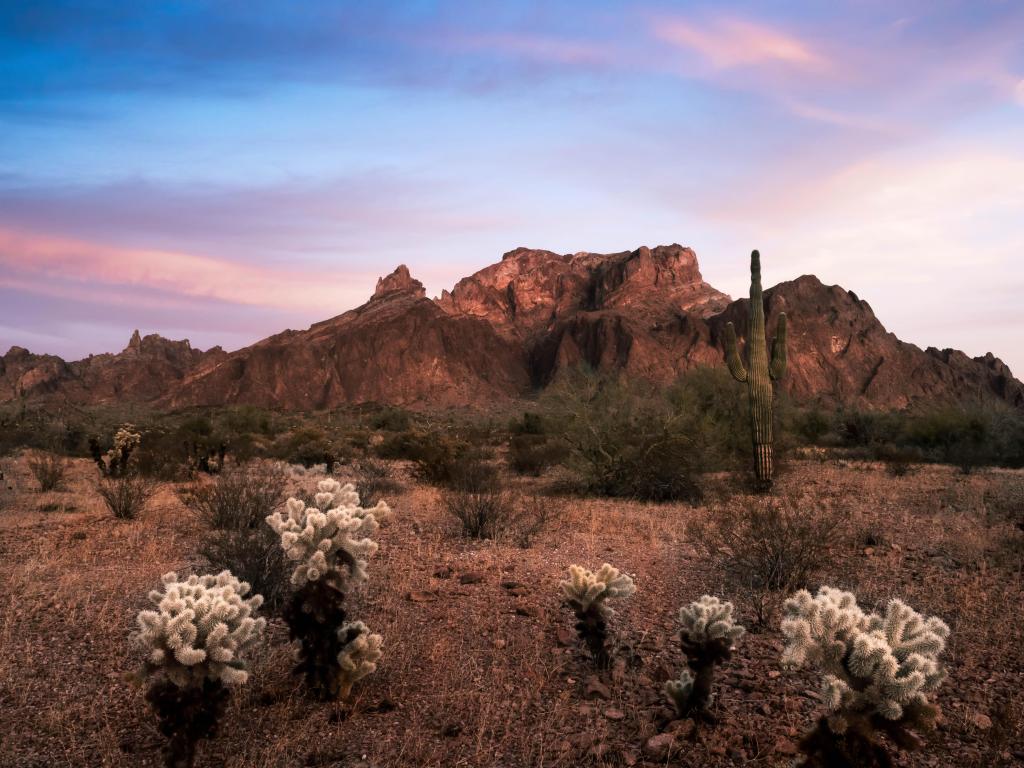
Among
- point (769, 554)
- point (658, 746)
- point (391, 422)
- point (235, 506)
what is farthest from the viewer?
point (391, 422)

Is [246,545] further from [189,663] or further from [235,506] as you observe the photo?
[189,663]

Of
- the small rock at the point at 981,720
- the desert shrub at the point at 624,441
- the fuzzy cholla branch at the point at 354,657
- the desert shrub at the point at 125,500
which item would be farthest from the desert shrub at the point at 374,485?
the small rock at the point at 981,720

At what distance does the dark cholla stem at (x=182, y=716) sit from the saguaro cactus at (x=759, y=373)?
42.4 ft

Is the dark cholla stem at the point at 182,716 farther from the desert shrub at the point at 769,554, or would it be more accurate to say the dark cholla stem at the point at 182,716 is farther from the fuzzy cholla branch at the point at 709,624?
the desert shrub at the point at 769,554

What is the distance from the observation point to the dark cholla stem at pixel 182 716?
354cm

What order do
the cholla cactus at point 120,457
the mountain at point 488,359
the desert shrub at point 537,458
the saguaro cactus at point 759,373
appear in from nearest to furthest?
1. the saguaro cactus at point 759,373
2. the cholla cactus at point 120,457
3. the desert shrub at point 537,458
4. the mountain at point 488,359

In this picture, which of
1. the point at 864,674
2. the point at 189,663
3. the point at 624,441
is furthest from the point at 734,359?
the point at 189,663

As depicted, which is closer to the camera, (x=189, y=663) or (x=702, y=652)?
(x=189, y=663)

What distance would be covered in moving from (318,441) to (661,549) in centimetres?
1290

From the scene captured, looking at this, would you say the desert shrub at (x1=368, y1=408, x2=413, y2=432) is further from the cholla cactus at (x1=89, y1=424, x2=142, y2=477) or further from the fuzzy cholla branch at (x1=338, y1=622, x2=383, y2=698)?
the fuzzy cholla branch at (x1=338, y1=622, x2=383, y2=698)

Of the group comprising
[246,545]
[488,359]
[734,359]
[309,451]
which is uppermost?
[488,359]

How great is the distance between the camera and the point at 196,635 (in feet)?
11.9

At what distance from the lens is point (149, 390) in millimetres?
89188

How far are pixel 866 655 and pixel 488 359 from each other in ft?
294
